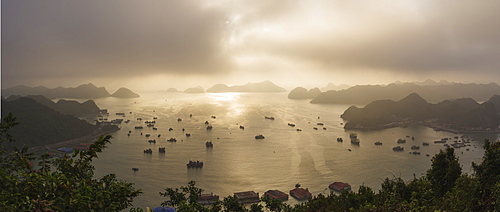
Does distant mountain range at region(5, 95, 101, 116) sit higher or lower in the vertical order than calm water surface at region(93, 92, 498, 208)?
higher

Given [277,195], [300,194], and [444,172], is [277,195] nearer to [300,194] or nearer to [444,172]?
[300,194]

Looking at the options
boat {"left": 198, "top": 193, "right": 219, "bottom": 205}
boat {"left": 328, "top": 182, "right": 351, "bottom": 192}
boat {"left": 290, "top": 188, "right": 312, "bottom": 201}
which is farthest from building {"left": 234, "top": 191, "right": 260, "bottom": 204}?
boat {"left": 328, "top": 182, "right": 351, "bottom": 192}

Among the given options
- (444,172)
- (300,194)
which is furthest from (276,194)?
(444,172)

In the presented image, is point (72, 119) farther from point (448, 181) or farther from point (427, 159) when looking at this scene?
point (427, 159)

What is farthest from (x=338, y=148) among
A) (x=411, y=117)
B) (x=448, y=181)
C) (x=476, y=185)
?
(x=411, y=117)

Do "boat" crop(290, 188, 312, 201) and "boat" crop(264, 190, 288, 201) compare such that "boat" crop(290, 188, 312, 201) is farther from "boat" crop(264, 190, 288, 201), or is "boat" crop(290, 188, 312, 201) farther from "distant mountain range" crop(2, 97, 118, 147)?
"distant mountain range" crop(2, 97, 118, 147)

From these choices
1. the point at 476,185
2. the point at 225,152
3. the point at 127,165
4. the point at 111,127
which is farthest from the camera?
the point at 111,127
